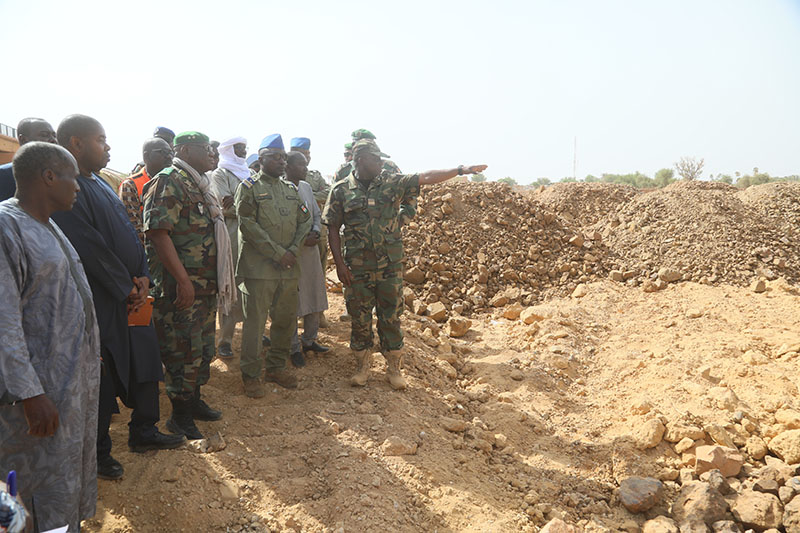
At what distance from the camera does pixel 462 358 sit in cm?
540

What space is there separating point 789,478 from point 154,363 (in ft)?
12.2

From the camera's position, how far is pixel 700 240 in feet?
25.0

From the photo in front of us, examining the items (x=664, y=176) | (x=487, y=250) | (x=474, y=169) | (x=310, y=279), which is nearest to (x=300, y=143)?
(x=310, y=279)

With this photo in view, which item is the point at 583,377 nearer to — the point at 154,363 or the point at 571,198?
the point at 154,363

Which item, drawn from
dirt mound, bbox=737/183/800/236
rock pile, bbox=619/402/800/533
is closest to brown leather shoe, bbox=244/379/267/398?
rock pile, bbox=619/402/800/533

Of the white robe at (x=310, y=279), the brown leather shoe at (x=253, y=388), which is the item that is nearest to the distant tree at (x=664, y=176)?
the white robe at (x=310, y=279)

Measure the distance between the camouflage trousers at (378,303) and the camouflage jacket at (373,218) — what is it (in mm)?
78

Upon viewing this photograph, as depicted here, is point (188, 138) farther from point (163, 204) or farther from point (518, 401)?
point (518, 401)

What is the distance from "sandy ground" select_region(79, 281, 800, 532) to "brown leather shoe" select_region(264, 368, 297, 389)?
0.31ft

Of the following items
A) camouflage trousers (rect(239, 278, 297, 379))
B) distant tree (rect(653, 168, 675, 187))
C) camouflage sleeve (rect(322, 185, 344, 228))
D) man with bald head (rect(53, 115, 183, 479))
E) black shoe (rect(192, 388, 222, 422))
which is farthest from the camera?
distant tree (rect(653, 168, 675, 187))

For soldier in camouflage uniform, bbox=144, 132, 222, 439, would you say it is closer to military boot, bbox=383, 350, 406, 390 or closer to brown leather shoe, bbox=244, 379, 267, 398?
brown leather shoe, bbox=244, 379, 267, 398

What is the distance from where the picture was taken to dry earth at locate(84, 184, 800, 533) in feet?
8.73

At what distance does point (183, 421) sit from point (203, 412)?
197 mm

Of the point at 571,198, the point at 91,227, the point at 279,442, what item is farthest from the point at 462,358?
the point at 571,198
